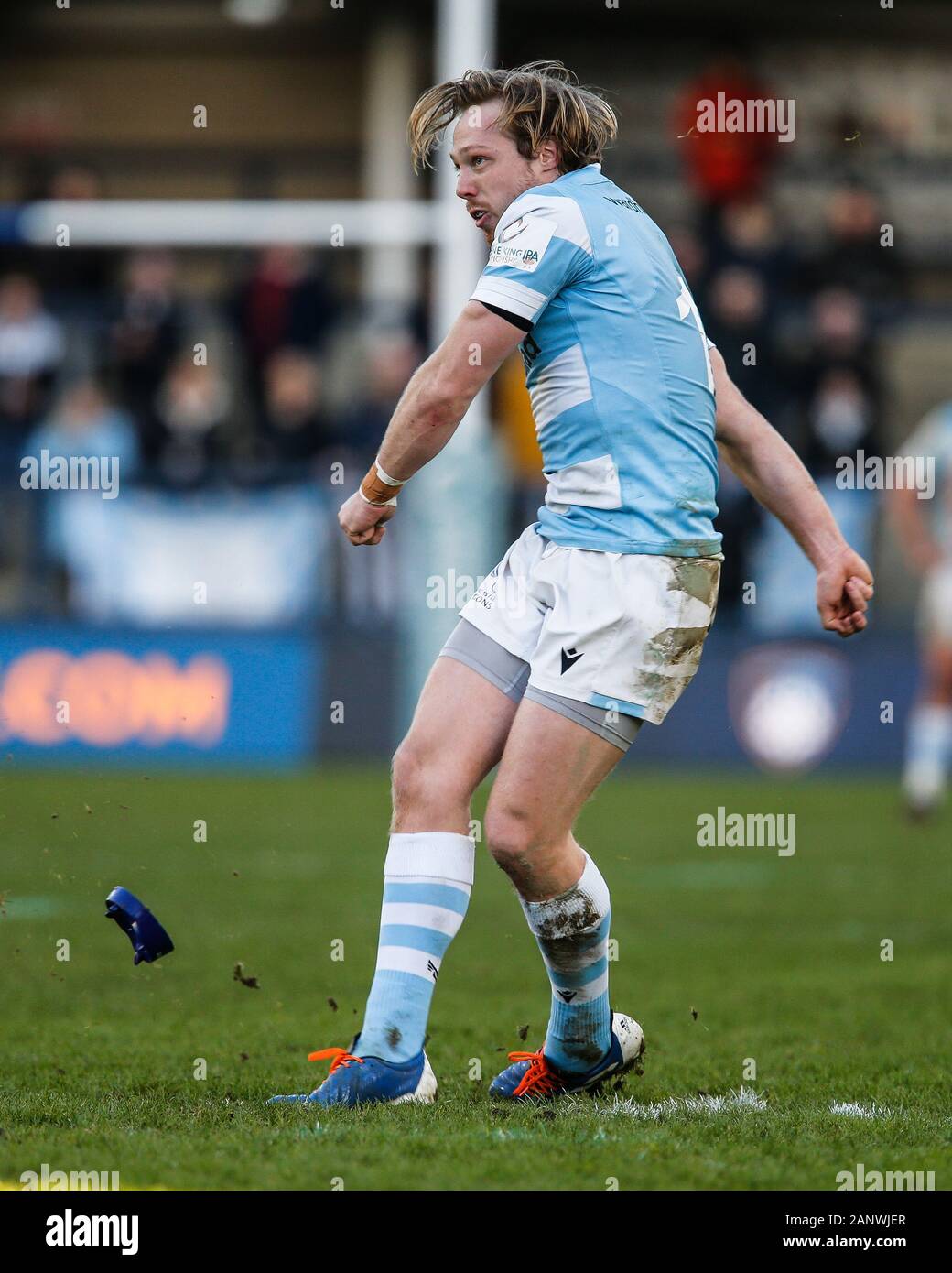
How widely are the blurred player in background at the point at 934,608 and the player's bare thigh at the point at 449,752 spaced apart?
7.09 m

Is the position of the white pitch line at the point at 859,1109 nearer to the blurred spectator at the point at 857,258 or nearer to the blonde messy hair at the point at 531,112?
the blonde messy hair at the point at 531,112

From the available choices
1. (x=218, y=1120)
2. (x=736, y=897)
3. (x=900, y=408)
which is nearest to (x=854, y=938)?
(x=736, y=897)

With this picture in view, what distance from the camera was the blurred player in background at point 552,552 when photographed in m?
4.16

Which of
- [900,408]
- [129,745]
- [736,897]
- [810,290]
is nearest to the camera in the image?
[736,897]

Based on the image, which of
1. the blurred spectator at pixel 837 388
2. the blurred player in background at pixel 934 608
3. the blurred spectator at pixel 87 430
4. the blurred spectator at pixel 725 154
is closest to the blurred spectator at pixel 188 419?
the blurred spectator at pixel 87 430

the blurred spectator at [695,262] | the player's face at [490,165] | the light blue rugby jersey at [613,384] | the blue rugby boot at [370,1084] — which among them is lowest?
the blue rugby boot at [370,1084]

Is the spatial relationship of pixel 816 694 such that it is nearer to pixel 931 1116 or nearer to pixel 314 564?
pixel 314 564

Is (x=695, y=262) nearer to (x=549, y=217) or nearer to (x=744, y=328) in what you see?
(x=744, y=328)

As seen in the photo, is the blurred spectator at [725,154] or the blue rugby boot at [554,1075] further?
the blurred spectator at [725,154]

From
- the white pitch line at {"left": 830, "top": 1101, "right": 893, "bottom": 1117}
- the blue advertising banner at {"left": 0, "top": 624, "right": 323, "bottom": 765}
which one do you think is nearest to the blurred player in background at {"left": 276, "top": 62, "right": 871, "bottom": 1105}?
the white pitch line at {"left": 830, "top": 1101, "right": 893, "bottom": 1117}

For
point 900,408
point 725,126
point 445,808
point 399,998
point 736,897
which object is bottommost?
point 736,897

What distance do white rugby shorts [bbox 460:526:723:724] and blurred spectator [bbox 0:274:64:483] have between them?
10815 millimetres

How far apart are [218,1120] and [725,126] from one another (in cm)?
1242

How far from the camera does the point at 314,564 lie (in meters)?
13.5
